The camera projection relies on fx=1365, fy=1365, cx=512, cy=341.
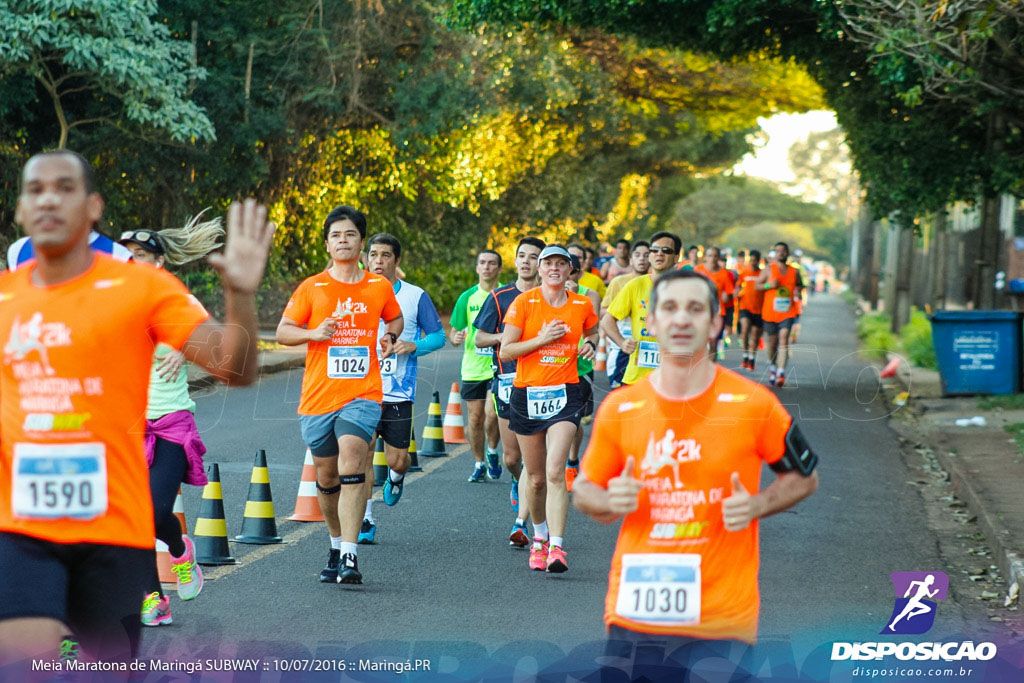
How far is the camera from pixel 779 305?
19172mm

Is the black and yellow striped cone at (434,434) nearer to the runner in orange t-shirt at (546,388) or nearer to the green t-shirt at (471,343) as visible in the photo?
the green t-shirt at (471,343)

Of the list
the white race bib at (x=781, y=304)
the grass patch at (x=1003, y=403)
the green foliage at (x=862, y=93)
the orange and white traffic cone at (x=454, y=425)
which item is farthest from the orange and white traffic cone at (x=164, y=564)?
the white race bib at (x=781, y=304)

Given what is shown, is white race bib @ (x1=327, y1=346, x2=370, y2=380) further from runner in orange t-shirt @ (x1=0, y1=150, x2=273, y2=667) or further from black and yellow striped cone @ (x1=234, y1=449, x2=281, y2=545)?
runner in orange t-shirt @ (x1=0, y1=150, x2=273, y2=667)

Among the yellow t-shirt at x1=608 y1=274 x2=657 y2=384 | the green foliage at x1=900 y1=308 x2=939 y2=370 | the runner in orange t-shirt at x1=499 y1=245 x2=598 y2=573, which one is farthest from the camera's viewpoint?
the green foliage at x1=900 y1=308 x2=939 y2=370

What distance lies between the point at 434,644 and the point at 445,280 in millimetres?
27418

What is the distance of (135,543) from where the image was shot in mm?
3881

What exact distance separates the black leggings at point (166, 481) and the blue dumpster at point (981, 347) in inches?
488

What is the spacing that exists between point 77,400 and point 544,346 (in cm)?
453

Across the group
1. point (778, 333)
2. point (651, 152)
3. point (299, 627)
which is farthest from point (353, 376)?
point (651, 152)

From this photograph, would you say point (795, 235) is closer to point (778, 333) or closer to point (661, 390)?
point (778, 333)

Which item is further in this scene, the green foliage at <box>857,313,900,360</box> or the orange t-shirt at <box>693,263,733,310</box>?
the green foliage at <box>857,313,900,360</box>

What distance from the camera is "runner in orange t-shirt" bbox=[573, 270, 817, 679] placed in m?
3.79

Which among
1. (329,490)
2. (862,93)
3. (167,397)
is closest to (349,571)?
(329,490)

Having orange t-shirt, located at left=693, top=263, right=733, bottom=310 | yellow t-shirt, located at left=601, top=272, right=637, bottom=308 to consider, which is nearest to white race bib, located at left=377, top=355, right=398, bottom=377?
yellow t-shirt, located at left=601, top=272, right=637, bottom=308
